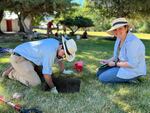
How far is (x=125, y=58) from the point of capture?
5891mm

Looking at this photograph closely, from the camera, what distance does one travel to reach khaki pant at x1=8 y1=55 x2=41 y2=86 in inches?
228

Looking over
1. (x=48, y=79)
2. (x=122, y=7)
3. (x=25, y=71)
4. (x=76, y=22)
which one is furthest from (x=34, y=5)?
(x=48, y=79)

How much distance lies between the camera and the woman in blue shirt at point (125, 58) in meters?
5.70

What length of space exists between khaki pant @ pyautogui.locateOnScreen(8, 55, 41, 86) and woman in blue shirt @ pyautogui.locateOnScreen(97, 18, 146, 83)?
1225 mm

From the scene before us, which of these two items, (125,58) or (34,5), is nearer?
(125,58)

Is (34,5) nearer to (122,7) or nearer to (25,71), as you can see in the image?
(122,7)

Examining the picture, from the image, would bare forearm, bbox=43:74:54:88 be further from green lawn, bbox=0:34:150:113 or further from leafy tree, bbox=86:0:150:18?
leafy tree, bbox=86:0:150:18

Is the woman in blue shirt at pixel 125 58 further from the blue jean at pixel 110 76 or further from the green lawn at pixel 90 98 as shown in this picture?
the green lawn at pixel 90 98

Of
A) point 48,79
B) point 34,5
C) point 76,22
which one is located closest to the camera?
point 48,79

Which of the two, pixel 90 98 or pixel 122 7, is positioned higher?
pixel 122 7

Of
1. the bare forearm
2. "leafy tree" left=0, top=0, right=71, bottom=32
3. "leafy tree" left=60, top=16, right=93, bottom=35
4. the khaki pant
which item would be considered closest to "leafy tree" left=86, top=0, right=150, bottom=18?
"leafy tree" left=60, top=16, right=93, bottom=35

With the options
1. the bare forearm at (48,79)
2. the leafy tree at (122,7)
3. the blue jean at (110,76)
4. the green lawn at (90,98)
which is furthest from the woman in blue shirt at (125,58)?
the leafy tree at (122,7)

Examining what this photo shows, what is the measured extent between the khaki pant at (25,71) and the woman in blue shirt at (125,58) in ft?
4.02

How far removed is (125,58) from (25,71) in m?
1.73
